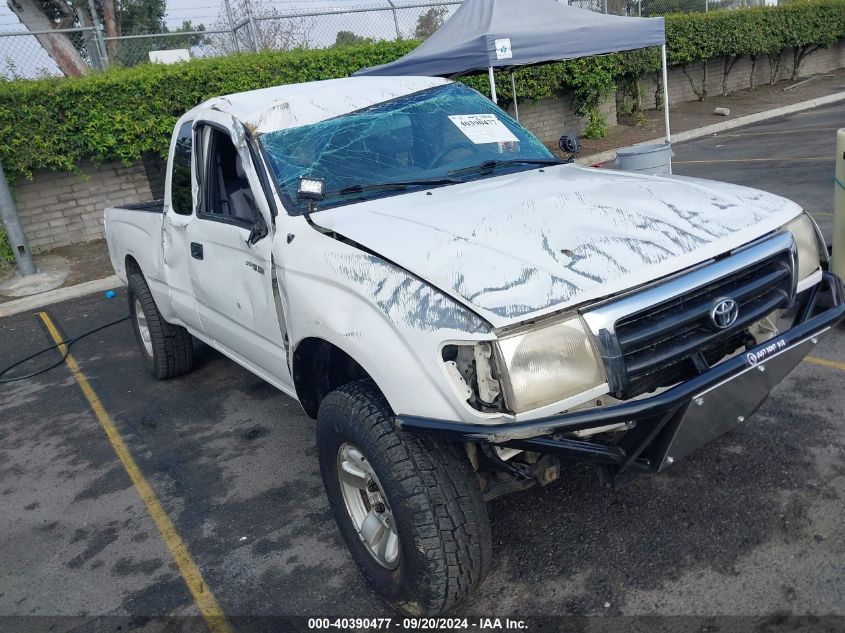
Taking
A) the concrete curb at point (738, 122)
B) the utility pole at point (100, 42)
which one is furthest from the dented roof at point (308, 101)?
the concrete curb at point (738, 122)

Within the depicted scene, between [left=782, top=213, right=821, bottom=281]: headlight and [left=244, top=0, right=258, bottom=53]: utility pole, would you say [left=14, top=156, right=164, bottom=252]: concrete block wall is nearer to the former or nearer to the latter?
[left=244, top=0, right=258, bottom=53]: utility pole

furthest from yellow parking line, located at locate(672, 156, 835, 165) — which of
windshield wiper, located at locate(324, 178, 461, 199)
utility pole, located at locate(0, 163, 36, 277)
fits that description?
utility pole, located at locate(0, 163, 36, 277)

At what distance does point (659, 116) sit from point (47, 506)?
58.6ft

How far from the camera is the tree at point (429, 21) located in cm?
1549

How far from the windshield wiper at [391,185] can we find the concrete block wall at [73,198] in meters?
8.81

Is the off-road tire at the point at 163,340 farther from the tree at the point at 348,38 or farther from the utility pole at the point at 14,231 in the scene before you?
the tree at the point at 348,38

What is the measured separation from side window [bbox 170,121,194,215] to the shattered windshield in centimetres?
89

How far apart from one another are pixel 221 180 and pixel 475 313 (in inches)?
94.0

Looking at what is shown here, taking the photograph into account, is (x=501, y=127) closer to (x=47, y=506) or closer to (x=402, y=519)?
(x=402, y=519)

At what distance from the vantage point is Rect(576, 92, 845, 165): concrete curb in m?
15.1

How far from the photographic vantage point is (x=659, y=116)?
18.9m

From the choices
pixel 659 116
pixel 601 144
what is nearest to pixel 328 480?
pixel 601 144

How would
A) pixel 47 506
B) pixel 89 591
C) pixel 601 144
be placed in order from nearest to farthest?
pixel 89 591 → pixel 47 506 → pixel 601 144

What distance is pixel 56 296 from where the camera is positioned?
30.8ft
